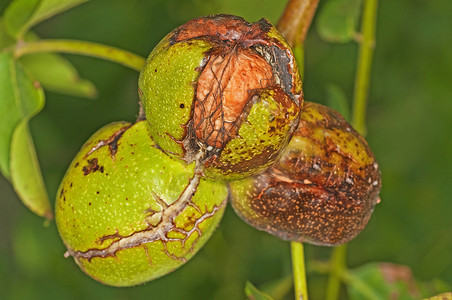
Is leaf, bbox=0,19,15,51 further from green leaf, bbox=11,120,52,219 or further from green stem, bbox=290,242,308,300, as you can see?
green stem, bbox=290,242,308,300

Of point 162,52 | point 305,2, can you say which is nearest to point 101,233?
point 162,52

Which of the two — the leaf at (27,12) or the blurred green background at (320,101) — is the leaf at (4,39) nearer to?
the leaf at (27,12)

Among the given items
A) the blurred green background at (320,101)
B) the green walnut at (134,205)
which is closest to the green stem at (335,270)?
the blurred green background at (320,101)

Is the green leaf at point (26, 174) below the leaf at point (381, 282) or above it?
above

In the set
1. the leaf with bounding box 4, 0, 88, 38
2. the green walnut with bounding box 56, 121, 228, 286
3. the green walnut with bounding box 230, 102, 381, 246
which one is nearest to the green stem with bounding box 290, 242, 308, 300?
the green walnut with bounding box 230, 102, 381, 246

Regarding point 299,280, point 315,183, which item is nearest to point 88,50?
point 315,183

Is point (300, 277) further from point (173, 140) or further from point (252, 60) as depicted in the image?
point (252, 60)
